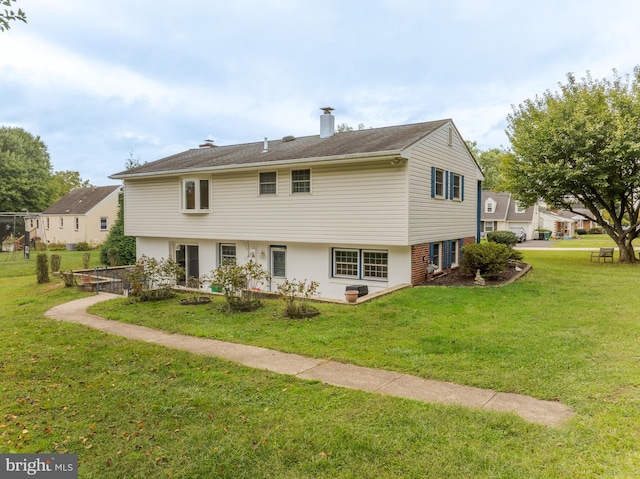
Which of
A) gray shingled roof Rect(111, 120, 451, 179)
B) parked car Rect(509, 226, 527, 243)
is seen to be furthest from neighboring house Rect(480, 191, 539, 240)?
gray shingled roof Rect(111, 120, 451, 179)

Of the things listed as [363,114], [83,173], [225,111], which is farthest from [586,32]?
[83,173]

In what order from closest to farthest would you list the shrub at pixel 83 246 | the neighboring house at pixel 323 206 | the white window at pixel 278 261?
1. the neighboring house at pixel 323 206
2. the white window at pixel 278 261
3. the shrub at pixel 83 246

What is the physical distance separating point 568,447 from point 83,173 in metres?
83.6

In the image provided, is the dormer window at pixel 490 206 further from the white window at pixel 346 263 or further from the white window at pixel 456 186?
the white window at pixel 346 263

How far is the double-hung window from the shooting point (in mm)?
13945

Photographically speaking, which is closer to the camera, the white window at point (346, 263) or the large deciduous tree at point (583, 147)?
the white window at point (346, 263)

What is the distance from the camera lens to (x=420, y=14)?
47.1 feet

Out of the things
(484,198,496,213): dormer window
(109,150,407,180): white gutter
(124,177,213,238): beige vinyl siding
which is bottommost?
(124,177,213,238): beige vinyl siding

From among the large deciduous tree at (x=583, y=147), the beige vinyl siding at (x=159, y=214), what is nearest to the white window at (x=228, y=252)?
the beige vinyl siding at (x=159, y=214)

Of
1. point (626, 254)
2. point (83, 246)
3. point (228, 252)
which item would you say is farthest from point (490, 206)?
point (83, 246)

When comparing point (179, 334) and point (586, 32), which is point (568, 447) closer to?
point (179, 334)

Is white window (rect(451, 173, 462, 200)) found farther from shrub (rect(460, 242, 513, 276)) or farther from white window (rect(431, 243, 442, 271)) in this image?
shrub (rect(460, 242, 513, 276))

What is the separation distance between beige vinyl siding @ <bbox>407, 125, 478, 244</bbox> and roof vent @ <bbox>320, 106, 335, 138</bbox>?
4.60 m
